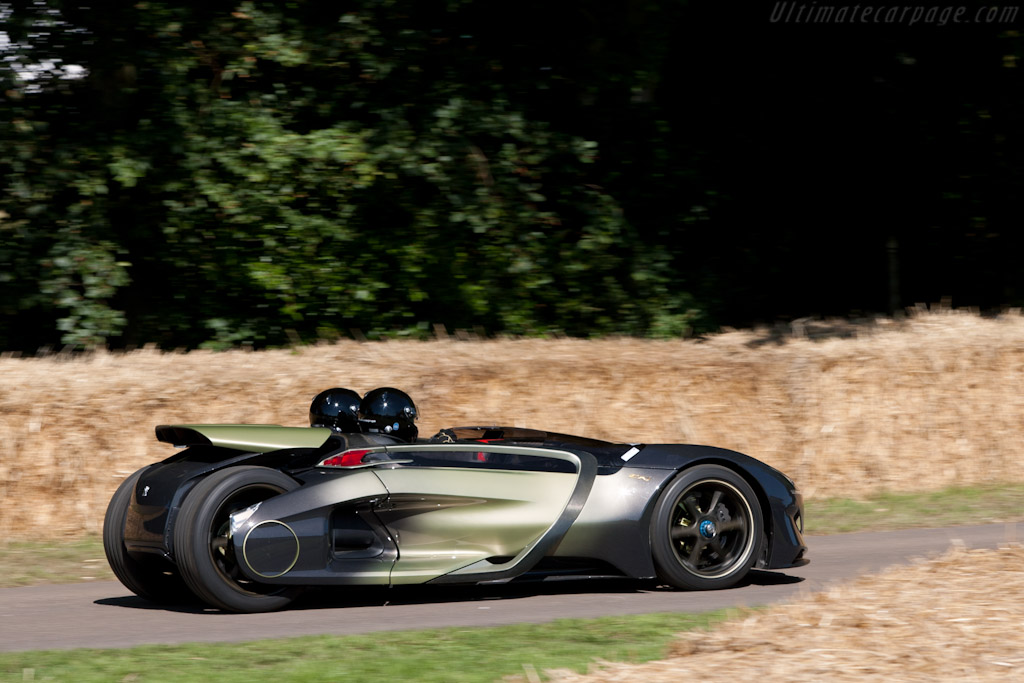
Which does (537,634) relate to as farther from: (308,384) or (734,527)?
(308,384)

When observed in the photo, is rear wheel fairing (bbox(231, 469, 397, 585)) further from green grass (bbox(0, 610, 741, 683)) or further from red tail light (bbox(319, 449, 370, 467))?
green grass (bbox(0, 610, 741, 683))

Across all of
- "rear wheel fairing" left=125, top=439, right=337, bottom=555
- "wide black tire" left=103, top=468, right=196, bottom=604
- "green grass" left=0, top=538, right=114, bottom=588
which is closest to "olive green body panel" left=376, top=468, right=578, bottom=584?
"rear wheel fairing" left=125, top=439, right=337, bottom=555

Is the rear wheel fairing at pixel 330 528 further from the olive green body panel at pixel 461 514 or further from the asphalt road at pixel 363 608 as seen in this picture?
the asphalt road at pixel 363 608

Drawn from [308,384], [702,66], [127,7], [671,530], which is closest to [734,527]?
[671,530]

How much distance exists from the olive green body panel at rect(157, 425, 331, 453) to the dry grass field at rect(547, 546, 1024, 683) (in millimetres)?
2397

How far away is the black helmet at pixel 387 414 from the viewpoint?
24.2 ft

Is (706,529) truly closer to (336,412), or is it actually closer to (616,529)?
(616,529)

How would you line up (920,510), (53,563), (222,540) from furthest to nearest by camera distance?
1. (920,510)
2. (53,563)
3. (222,540)

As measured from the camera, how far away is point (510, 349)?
1394 centimetres

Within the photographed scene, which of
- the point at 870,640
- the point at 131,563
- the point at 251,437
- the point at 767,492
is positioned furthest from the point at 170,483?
the point at 870,640

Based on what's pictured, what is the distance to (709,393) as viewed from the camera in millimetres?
13078

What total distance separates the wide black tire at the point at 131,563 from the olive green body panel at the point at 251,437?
21.4 inches

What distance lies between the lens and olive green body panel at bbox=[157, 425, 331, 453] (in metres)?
6.71

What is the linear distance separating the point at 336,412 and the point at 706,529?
228cm
